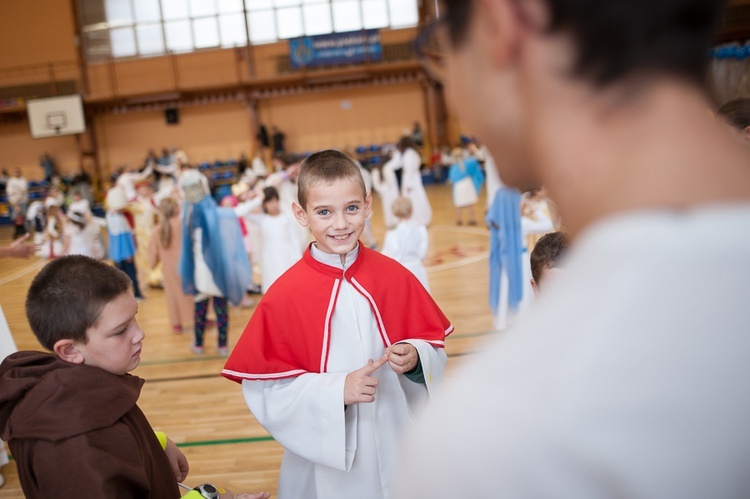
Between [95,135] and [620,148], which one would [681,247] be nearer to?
[620,148]

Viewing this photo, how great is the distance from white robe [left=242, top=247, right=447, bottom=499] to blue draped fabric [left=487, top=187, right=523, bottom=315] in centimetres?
368

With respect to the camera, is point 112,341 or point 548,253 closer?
point 112,341

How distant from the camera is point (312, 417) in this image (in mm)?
2258

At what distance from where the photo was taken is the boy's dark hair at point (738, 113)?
114 inches

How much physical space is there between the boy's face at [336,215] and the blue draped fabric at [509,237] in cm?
363

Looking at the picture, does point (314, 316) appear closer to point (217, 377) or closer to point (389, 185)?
point (217, 377)

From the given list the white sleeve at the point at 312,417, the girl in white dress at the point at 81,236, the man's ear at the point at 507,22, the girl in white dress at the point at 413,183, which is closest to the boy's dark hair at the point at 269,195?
the girl in white dress at the point at 81,236

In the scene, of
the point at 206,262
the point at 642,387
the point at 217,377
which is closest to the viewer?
the point at 642,387

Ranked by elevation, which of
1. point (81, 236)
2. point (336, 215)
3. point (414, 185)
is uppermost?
point (336, 215)

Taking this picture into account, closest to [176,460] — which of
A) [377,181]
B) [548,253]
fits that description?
[548,253]

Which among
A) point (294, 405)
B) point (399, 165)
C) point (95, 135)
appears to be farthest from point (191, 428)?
point (95, 135)

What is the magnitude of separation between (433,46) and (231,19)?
→ 80.3 ft

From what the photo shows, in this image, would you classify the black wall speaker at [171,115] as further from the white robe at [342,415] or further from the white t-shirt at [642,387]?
the white t-shirt at [642,387]

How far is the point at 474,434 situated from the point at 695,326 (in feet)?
0.57
